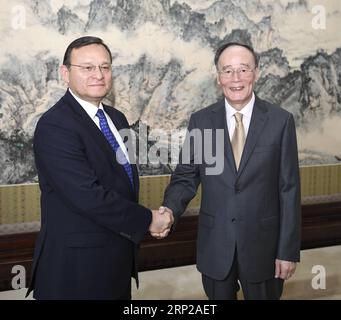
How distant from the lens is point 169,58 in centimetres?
567

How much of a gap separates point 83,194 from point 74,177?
100 millimetres

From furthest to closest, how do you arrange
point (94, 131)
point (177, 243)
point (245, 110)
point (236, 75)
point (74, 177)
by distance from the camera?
1. point (177, 243)
2. point (245, 110)
3. point (236, 75)
4. point (94, 131)
5. point (74, 177)

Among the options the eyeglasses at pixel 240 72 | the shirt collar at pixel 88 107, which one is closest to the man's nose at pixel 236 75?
the eyeglasses at pixel 240 72

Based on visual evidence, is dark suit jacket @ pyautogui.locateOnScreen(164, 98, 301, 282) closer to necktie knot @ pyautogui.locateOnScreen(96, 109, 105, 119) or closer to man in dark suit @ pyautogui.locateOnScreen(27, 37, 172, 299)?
man in dark suit @ pyautogui.locateOnScreen(27, 37, 172, 299)

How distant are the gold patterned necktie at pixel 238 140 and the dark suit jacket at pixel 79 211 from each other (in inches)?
25.2

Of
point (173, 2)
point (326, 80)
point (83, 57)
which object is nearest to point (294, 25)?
point (326, 80)

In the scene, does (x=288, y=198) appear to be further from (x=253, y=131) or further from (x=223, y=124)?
(x=223, y=124)

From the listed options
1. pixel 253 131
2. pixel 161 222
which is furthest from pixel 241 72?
pixel 161 222

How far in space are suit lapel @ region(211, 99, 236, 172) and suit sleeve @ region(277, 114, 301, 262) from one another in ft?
0.98

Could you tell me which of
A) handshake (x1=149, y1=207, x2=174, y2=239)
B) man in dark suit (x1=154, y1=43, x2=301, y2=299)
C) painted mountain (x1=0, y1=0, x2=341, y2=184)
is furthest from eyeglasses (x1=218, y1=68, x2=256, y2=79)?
painted mountain (x1=0, y1=0, x2=341, y2=184)

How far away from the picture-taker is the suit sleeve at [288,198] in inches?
105

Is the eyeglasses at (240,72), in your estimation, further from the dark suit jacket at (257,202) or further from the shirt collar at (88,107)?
the shirt collar at (88,107)

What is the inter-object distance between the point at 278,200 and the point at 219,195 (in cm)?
36

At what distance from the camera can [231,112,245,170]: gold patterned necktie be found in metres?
2.70
